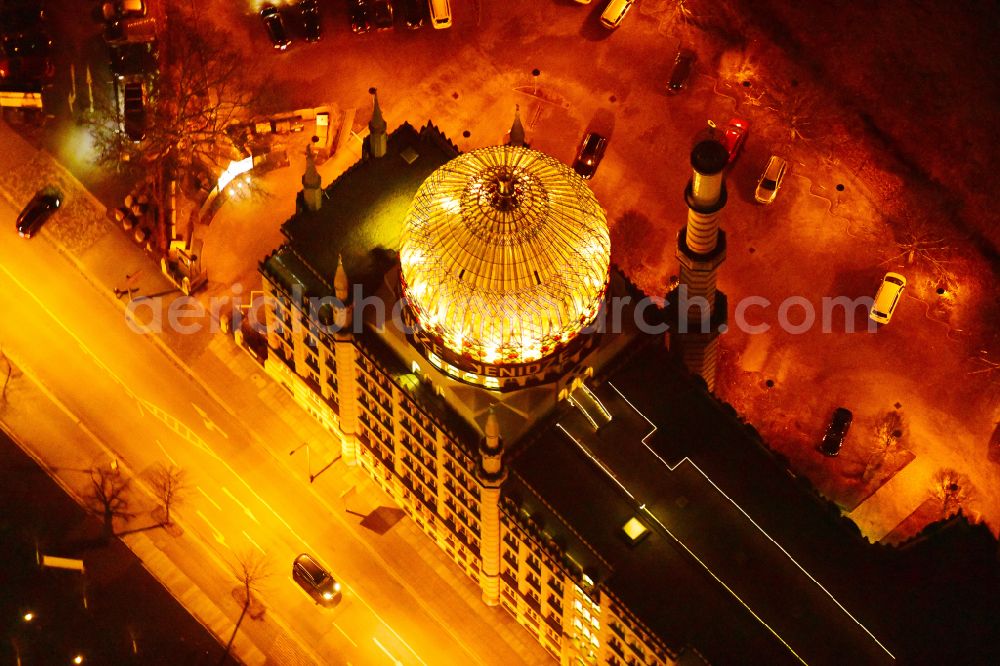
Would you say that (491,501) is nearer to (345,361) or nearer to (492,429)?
(492,429)

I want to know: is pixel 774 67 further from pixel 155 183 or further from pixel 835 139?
pixel 155 183

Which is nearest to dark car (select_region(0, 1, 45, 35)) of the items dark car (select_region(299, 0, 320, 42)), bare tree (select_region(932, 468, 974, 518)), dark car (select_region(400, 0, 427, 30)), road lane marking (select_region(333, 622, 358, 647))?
dark car (select_region(299, 0, 320, 42))

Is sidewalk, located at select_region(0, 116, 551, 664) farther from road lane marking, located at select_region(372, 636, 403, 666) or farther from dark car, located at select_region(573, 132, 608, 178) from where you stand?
dark car, located at select_region(573, 132, 608, 178)

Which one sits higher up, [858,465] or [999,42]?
[999,42]

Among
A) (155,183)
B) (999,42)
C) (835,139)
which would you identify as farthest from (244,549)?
(999,42)

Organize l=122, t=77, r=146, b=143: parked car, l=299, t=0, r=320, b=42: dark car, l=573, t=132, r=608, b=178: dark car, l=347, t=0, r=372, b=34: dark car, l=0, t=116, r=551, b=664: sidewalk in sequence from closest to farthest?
l=0, t=116, r=551, b=664: sidewalk, l=573, t=132, r=608, b=178: dark car, l=122, t=77, r=146, b=143: parked car, l=299, t=0, r=320, b=42: dark car, l=347, t=0, r=372, b=34: dark car
